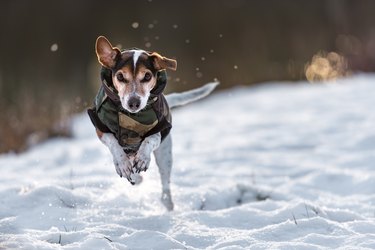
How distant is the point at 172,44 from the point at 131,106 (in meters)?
13.4

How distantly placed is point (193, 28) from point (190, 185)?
1339 cm

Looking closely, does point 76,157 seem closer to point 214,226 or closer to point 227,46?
point 214,226

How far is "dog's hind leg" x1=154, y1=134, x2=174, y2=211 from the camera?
5207 mm

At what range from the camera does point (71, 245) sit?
4008 millimetres

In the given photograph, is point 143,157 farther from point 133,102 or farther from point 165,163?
point 165,163

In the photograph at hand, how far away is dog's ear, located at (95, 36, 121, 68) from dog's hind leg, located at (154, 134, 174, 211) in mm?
991

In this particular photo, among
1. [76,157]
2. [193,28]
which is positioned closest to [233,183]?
[76,157]

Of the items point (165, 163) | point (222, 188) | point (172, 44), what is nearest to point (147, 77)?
point (165, 163)

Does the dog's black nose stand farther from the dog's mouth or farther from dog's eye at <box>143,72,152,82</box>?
dog's eye at <box>143,72,152,82</box>

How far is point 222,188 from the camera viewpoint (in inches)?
237

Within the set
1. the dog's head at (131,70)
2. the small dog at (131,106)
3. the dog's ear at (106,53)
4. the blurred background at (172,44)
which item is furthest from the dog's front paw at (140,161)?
the blurred background at (172,44)

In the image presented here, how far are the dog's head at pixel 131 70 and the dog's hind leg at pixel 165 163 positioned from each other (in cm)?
89

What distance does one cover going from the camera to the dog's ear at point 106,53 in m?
4.36

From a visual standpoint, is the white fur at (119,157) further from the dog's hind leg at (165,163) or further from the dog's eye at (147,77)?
the dog's hind leg at (165,163)
